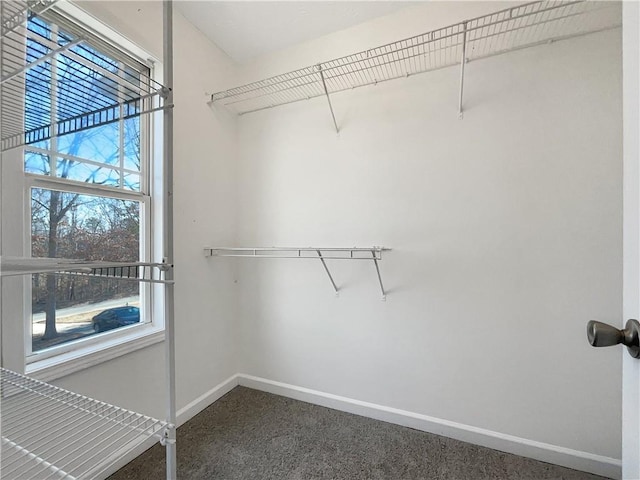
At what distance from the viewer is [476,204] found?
1520 mm

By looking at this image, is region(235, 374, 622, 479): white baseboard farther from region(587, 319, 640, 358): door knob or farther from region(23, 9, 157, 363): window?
region(587, 319, 640, 358): door knob

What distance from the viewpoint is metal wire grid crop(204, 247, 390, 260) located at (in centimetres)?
165

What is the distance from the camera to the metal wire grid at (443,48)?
4.18 feet

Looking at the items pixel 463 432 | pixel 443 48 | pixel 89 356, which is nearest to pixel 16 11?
pixel 89 356

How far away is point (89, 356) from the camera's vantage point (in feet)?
4.14

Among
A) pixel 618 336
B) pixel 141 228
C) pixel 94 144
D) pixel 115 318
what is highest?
pixel 94 144

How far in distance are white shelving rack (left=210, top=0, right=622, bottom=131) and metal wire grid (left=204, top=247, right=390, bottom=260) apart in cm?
84

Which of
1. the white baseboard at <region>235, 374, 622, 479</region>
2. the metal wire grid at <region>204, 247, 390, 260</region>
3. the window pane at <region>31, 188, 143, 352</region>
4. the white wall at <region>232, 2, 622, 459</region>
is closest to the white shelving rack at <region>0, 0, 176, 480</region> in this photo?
the window pane at <region>31, 188, 143, 352</region>

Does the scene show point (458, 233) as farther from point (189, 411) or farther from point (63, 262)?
point (189, 411)

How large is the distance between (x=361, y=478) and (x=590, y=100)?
2139 mm

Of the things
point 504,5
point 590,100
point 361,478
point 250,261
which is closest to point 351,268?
point 250,261

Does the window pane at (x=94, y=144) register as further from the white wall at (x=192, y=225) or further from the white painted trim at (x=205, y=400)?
the white painted trim at (x=205, y=400)

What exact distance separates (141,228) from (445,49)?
6.69 feet

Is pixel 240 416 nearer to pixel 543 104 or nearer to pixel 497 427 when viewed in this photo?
pixel 497 427
